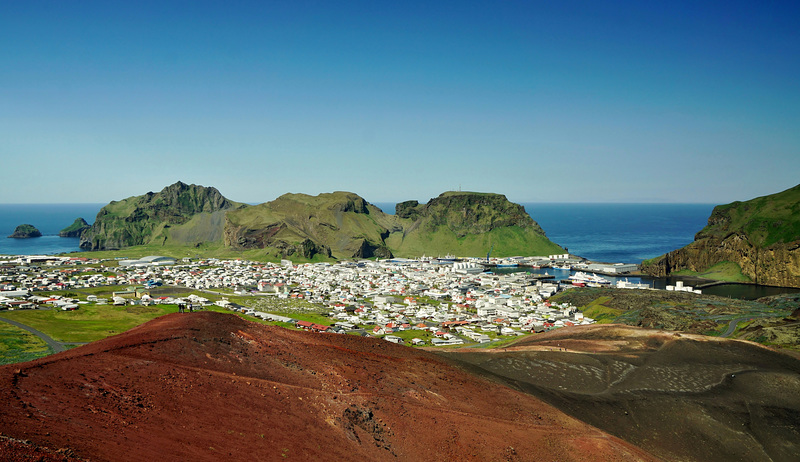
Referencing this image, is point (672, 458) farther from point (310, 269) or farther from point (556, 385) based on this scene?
point (310, 269)

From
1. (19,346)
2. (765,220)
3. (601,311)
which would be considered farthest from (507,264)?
(19,346)

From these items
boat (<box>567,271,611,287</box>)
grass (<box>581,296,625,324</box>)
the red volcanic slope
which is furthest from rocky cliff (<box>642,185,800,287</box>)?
the red volcanic slope

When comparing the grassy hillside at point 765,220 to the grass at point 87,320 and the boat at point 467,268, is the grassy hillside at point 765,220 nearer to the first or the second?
the boat at point 467,268

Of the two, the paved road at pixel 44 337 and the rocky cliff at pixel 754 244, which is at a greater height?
the rocky cliff at pixel 754 244

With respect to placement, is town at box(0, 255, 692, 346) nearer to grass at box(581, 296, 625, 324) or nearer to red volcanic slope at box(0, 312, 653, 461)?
grass at box(581, 296, 625, 324)

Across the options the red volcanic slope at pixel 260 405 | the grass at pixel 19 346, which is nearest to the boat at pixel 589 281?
the red volcanic slope at pixel 260 405

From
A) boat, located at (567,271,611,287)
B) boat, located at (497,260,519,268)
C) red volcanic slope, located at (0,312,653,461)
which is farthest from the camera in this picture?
boat, located at (497,260,519,268)

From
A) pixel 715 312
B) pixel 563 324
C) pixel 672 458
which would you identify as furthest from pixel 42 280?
pixel 715 312
